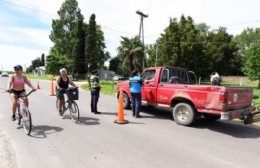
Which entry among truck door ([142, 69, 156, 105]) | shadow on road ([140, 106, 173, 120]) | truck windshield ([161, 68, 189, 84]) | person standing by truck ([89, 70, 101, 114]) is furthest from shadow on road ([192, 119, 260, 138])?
person standing by truck ([89, 70, 101, 114])

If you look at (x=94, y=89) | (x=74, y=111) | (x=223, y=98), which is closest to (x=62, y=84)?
(x=74, y=111)

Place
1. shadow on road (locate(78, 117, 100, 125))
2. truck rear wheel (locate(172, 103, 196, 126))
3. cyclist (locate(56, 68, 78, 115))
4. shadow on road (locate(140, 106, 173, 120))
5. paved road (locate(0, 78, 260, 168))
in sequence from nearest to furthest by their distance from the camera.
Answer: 1. paved road (locate(0, 78, 260, 168))
2. truck rear wheel (locate(172, 103, 196, 126))
3. shadow on road (locate(78, 117, 100, 125))
4. cyclist (locate(56, 68, 78, 115))
5. shadow on road (locate(140, 106, 173, 120))

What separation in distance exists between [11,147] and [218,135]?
5.42 metres

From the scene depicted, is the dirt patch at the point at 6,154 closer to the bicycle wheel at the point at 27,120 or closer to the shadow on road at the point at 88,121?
the bicycle wheel at the point at 27,120

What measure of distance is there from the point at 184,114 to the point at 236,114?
1616 millimetres

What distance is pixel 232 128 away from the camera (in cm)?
852

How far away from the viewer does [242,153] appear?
5.89m

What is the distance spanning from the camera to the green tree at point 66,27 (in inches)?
2293

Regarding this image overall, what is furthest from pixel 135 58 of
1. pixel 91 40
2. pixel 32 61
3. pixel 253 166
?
pixel 32 61

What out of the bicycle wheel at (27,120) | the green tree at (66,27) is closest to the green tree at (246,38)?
the green tree at (66,27)

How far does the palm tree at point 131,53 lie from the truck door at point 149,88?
27163 millimetres

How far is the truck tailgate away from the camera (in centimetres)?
752

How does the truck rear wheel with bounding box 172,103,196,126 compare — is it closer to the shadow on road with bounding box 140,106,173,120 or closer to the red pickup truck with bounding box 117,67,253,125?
the red pickup truck with bounding box 117,67,253,125

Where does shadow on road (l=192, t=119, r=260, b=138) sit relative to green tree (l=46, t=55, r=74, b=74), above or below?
below
